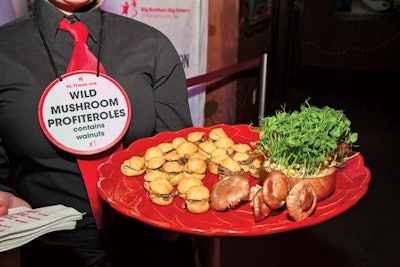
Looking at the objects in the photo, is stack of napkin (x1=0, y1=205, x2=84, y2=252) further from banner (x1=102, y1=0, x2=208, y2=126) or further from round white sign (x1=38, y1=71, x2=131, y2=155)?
banner (x1=102, y1=0, x2=208, y2=126)

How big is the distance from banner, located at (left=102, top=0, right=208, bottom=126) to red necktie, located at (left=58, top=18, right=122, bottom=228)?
1.29 meters

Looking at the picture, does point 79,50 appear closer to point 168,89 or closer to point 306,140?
point 168,89

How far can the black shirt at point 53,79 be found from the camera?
1141 millimetres

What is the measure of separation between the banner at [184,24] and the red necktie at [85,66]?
4.22ft

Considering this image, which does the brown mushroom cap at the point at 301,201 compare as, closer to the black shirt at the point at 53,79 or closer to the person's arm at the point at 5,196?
the black shirt at the point at 53,79

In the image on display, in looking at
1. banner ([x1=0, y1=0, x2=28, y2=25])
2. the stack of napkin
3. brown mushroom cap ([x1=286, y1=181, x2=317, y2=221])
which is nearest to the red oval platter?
brown mushroom cap ([x1=286, y1=181, x2=317, y2=221])

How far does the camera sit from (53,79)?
1.16 m

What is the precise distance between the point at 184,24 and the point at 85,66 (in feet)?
6.09

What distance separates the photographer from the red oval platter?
0.93m

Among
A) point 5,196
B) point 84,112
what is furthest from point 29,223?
point 84,112

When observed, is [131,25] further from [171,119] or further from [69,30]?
[171,119]

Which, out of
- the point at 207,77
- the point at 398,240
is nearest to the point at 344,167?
the point at 207,77

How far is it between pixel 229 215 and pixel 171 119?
0.50m

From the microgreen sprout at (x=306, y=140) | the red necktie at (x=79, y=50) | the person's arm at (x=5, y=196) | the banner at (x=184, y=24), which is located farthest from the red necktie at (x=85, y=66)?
the banner at (x=184, y=24)
